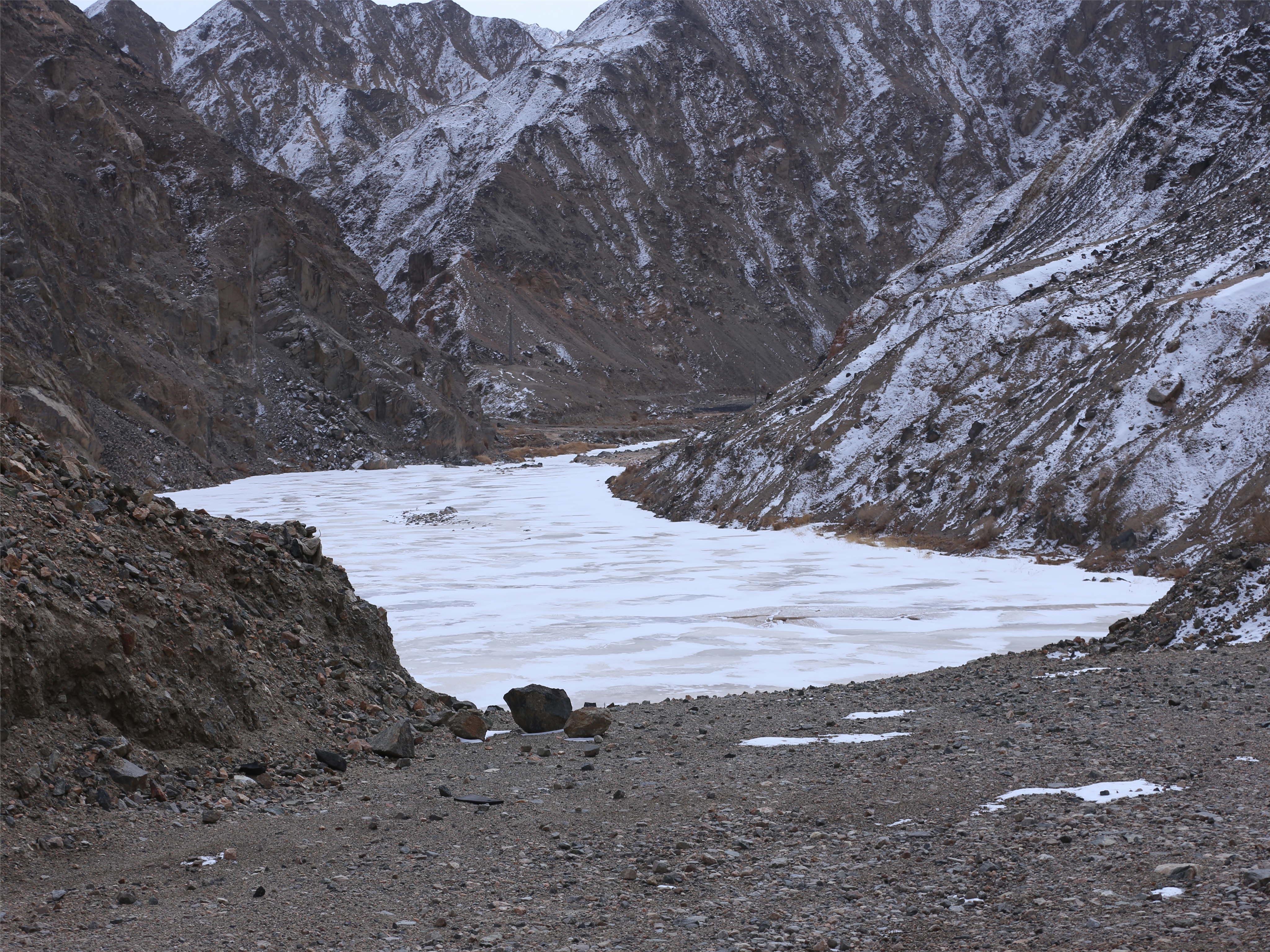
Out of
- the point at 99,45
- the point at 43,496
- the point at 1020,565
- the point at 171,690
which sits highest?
the point at 99,45

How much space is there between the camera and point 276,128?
138250 millimetres

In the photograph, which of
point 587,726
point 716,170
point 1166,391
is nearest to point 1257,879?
point 587,726

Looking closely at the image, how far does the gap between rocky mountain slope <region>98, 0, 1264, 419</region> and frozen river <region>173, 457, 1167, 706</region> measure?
69.9 meters

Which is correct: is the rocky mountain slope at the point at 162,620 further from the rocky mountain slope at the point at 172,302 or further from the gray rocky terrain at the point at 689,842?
the rocky mountain slope at the point at 172,302

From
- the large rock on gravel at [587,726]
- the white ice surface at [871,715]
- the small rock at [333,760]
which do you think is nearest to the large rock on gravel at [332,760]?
the small rock at [333,760]

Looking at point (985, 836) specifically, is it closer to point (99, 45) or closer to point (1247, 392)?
point (1247, 392)

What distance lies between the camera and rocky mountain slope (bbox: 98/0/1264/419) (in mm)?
112438

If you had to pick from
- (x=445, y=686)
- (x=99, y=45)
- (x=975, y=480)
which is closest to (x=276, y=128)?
(x=99, y=45)

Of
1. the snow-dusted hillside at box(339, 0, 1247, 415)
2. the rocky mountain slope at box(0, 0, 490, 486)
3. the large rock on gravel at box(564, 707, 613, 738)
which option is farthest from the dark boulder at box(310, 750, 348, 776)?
the snow-dusted hillside at box(339, 0, 1247, 415)

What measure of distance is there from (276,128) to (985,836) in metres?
147

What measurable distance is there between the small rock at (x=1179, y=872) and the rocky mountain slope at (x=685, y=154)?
95.6 m

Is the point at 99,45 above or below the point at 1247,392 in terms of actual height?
above

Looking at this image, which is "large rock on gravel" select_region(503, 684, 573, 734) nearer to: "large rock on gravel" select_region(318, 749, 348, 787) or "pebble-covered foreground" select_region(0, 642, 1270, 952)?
"pebble-covered foreground" select_region(0, 642, 1270, 952)

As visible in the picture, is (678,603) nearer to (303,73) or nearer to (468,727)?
(468,727)
